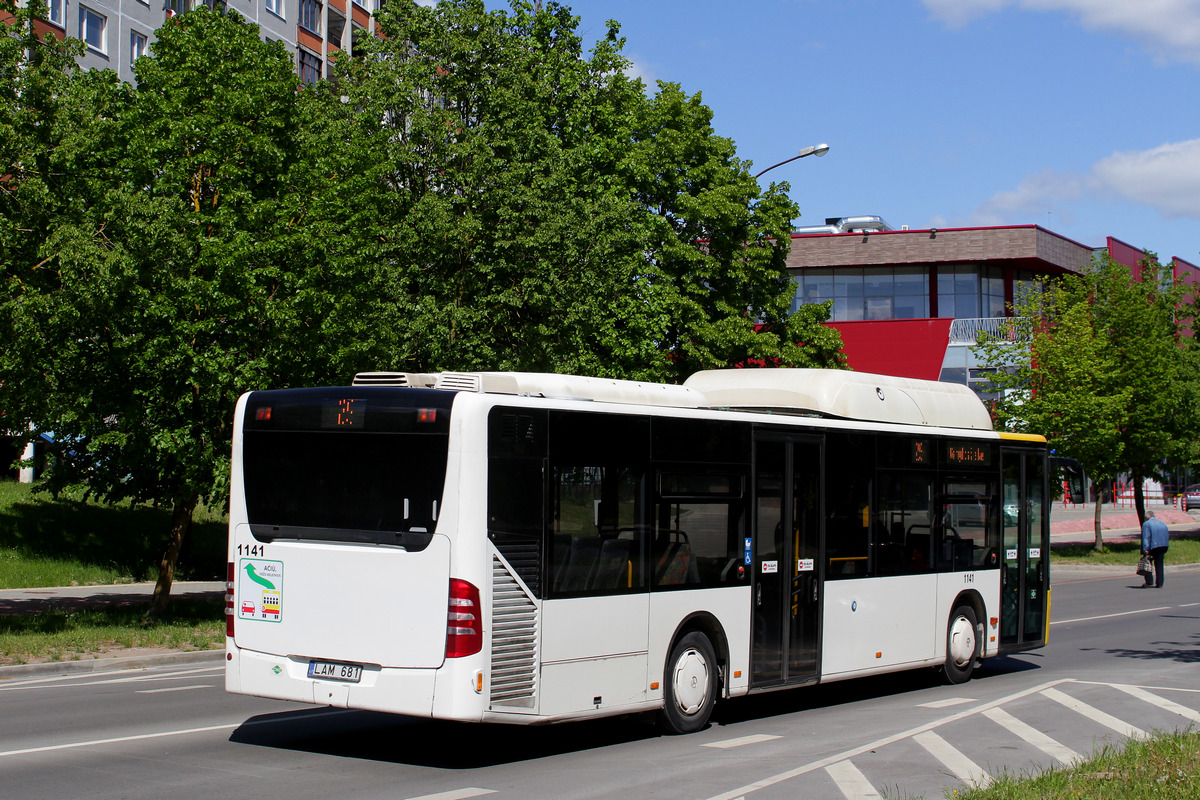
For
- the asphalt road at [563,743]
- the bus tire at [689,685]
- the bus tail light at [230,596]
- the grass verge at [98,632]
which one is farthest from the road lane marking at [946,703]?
the grass verge at [98,632]

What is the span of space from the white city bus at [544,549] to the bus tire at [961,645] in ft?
5.97

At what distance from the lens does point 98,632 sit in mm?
17453

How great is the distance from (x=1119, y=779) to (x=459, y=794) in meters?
4.27

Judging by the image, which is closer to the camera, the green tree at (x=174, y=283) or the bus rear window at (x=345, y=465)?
the bus rear window at (x=345, y=465)

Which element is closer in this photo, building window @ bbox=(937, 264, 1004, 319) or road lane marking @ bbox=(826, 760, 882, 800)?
road lane marking @ bbox=(826, 760, 882, 800)

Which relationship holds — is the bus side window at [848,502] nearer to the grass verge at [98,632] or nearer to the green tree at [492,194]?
the grass verge at [98,632]

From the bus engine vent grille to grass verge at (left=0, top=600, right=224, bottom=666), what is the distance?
28.6 feet

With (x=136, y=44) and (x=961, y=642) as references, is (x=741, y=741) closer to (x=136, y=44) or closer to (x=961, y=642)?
(x=961, y=642)

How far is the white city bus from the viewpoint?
880cm

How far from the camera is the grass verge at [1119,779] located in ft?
24.4

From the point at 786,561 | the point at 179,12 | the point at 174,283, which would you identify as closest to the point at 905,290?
the point at 179,12

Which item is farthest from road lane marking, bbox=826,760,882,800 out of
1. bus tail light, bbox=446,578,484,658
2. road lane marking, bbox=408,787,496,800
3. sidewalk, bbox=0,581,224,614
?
sidewalk, bbox=0,581,224,614

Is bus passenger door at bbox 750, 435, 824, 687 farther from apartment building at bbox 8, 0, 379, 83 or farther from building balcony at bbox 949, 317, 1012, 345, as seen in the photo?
building balcony at bbox 949, 317, 1012, 345

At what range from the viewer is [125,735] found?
1007 cm
